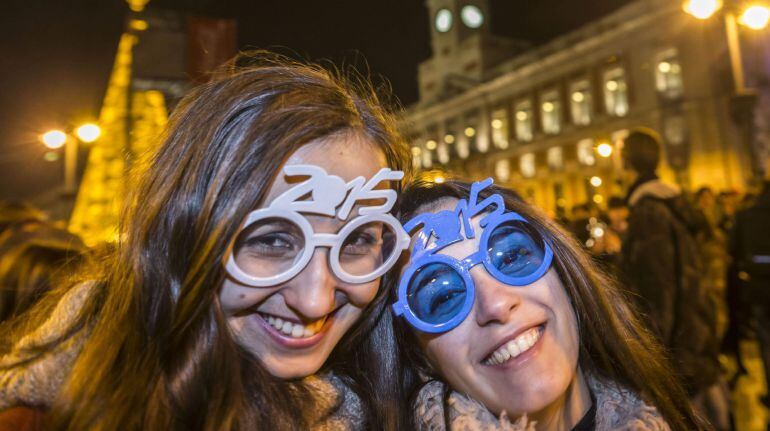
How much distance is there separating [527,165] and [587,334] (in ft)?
144

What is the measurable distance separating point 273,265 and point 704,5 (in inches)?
414

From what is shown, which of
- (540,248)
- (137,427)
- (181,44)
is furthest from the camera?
(181,44)

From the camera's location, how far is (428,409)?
1.81 meters

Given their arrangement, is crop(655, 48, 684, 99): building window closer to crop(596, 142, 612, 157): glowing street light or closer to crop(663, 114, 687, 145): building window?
crop(663, 114, 687, 145): building window

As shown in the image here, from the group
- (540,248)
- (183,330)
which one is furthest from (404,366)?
(183,330)

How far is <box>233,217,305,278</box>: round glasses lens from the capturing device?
1.48m

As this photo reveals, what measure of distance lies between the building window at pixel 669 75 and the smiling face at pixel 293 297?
3722 centimetres

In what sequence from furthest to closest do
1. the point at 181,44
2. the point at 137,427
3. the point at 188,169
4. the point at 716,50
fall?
1. the point at 716,50
2. the point at 181,44
3. the point at 188,169
4. the point at 137,427

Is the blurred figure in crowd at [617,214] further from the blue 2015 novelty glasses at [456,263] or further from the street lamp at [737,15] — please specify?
the street lamp at [737,15]

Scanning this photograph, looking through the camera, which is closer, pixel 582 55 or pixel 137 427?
pixel 137 427

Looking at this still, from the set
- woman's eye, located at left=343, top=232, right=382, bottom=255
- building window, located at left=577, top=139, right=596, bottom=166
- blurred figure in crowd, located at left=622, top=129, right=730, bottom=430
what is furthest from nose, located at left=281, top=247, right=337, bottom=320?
building window, located at left=577, top=139, right=596, bottom=166

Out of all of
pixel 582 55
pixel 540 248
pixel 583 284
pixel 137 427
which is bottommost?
pixel 137 427

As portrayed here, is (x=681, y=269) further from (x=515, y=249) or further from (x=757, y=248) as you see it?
(x=515, y=249)

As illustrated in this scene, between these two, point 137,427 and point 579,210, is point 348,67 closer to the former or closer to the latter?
point 137,427
